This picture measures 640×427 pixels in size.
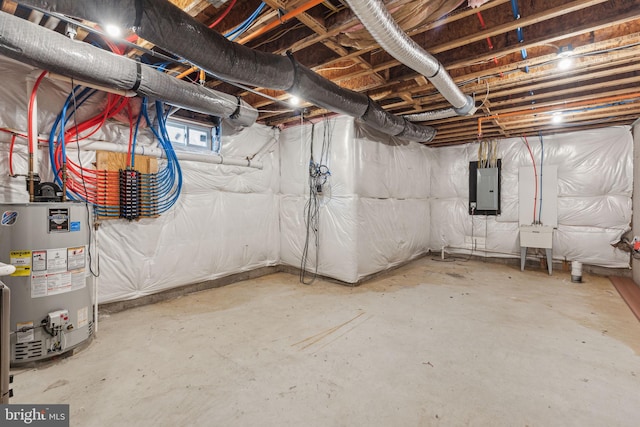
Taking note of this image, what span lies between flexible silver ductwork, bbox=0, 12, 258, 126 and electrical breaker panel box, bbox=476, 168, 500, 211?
4.57 m

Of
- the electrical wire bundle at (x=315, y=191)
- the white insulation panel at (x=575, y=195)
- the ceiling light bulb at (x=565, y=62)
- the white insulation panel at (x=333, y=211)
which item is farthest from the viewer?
the white insulation panel at (x=575, y=195)

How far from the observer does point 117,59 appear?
6.72 ft

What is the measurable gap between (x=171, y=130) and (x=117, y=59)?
51.7 inches

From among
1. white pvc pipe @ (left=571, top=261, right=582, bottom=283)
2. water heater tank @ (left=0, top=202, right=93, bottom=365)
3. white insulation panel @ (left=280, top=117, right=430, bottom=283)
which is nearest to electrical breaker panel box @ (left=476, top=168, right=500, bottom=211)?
white insulation panel @ (left=280, top=117, right=430, bottom=283)

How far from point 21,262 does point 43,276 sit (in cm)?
15

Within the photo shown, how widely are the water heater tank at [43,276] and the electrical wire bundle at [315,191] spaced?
2477 millimetres

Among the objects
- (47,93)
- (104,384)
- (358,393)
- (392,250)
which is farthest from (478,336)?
(47,93)

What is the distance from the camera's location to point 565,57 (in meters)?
2.29

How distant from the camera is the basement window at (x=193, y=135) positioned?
3.35 m

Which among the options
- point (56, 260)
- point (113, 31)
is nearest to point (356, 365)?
point (56, 260)

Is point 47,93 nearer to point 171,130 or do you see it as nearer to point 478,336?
point 171,130

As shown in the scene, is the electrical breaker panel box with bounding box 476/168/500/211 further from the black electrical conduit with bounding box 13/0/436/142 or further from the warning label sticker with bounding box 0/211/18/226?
the warning label sticker with bounding box 0/211/18/226

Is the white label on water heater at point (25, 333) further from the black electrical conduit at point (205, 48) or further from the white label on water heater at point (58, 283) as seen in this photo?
the black electrical conduit at point (205, 48)

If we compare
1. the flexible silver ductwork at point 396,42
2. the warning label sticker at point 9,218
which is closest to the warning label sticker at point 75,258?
the warning label sticker at point 9,218
